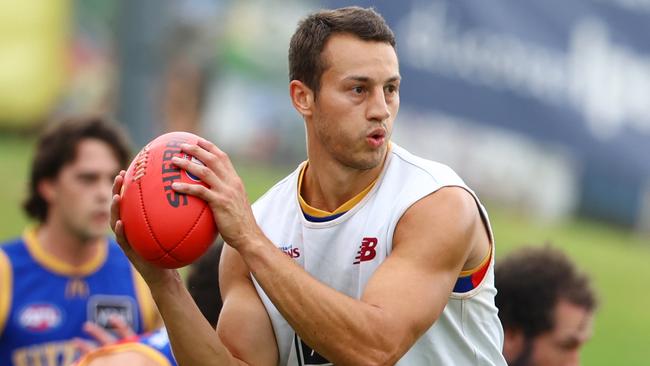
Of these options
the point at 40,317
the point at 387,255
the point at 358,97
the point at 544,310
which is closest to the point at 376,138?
the point at 358,97

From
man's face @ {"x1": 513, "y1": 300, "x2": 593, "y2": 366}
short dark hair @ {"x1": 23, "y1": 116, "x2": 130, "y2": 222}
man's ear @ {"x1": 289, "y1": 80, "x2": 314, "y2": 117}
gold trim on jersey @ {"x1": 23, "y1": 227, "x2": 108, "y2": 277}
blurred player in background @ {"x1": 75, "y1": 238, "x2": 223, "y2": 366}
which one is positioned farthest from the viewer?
short dark hair @ {"x1": 23, "y1": 116, "x2": 130, "y2": 222}

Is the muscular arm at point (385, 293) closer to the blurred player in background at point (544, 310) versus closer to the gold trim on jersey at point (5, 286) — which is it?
the blurred player in background at point (544, 310)

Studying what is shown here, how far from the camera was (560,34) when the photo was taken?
15.5 m

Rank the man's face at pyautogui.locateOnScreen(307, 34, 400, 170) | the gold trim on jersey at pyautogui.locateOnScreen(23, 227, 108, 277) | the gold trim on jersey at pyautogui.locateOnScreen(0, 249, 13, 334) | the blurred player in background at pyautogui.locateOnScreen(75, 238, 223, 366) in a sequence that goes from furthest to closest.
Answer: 1. the gold trim on jersey at pyautogui.locateOnScreen(23, 227, 108, 277)
2. the gold trim on jersey at pyautogui.locateOnScreen(0, 249, 13, 334)
3. the blurred player in background at pyautogui.locateOnScreen(75, 238, 223, 366)
4. the man's face at pyautogui.locateOnScreen(307, 34, 400, 170)

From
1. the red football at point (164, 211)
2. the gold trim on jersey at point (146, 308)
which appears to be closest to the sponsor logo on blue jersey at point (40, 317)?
the gold trim on jersey at point (146, 308)

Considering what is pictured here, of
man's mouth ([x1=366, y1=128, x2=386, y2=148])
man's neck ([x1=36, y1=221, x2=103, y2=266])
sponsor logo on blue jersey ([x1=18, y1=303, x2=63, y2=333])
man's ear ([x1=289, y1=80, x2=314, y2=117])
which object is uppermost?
man's ear ([x1=289, y1=80, x2=314, y2=117])

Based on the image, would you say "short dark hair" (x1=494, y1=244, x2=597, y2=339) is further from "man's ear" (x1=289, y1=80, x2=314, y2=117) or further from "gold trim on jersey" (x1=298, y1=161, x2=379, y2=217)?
"man's ear" (x1=289, y1=80, x2=314, y2=117)

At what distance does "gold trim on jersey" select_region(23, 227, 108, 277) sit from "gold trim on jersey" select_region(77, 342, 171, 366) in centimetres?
243

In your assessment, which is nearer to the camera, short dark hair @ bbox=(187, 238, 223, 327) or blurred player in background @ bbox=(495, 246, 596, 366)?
short dark hair @ bbox=(187, 238, 223, 327)

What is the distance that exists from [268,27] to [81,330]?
1185cm

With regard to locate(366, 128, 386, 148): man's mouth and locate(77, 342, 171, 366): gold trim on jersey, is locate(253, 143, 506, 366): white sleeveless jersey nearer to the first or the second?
locate(366, 128, 386, 148): man's mouth

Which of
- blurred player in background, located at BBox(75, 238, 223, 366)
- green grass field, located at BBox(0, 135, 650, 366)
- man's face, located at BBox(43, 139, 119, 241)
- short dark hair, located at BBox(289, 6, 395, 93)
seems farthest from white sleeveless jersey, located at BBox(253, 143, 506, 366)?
green grass field, located at BBox(0, 135, 650, 366)

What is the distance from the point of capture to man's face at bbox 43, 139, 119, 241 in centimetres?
767

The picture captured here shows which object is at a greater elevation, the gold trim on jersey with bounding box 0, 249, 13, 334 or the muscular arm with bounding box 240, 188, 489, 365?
the muscular arm with bounding box 240, 188, 489, 365
